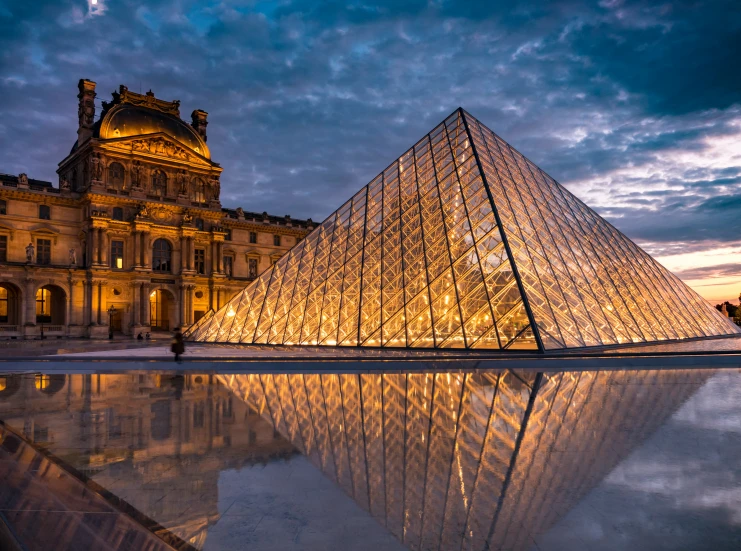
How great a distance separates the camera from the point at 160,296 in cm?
5212

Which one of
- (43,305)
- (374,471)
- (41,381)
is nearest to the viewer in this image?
(374,471)

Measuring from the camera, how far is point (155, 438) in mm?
6289

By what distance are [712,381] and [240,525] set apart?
1157 centimetres

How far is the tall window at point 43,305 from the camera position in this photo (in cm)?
4412

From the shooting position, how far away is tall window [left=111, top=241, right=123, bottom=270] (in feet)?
149

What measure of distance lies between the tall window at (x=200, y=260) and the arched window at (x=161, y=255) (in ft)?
9.70

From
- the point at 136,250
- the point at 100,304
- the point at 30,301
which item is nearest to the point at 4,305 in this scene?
the point at 30,301

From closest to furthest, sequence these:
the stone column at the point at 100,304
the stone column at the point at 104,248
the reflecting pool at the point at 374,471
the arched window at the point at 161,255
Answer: the reflecting pool at the point at 374,471
the stone column at the point at 100,304
the stone column at the point at 104,248
the arched window at the point at 161,255

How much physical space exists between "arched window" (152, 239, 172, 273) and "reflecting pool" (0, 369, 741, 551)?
4146 centimetres

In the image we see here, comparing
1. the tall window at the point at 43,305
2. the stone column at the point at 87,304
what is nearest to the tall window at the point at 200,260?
the stone column at the point at 87,304

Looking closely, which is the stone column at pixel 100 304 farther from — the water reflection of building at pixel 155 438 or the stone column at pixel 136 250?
the water reflection of building at pixel 155 438

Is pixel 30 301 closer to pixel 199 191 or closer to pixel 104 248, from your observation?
pixel 104 248

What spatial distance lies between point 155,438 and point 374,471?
113 inches

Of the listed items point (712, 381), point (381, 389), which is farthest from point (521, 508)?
point (712, 381)
